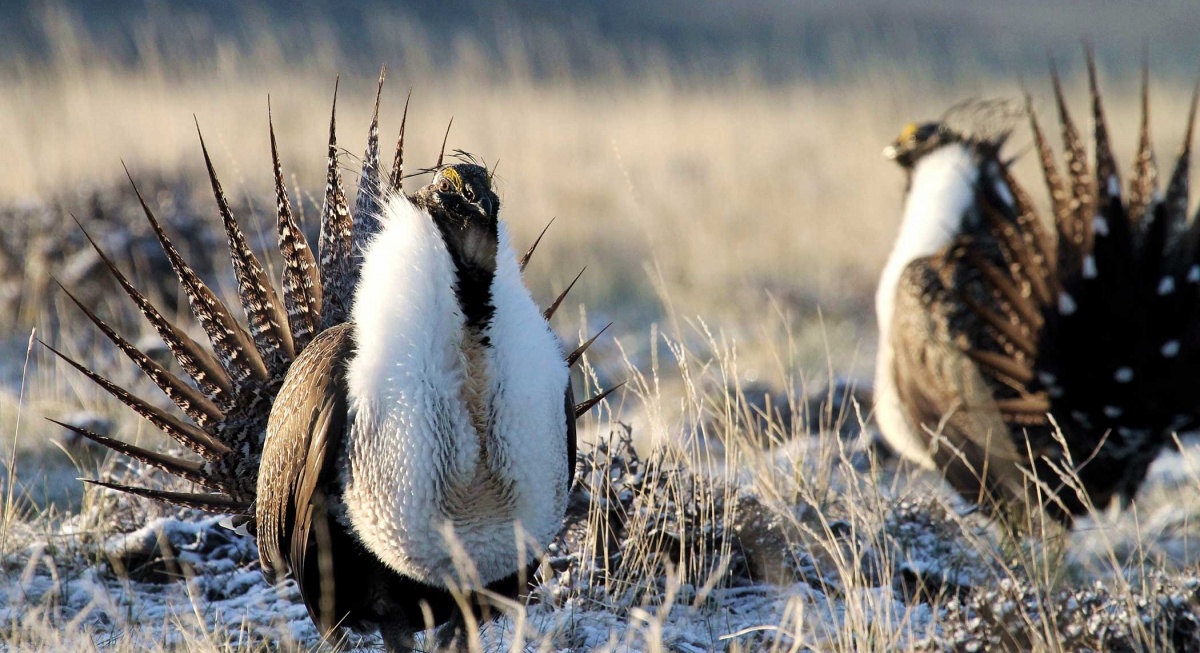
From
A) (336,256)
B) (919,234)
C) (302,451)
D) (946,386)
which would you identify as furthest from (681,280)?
(302,451)

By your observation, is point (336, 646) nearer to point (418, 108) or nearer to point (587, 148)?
point (587, 148)

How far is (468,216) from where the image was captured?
74.9 inches

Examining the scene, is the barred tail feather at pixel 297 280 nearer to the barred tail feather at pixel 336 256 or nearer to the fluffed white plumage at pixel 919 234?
the barred tail feather at pixel 336 256

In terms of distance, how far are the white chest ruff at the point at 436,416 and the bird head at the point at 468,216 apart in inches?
1.0

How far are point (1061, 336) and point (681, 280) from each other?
3620mm

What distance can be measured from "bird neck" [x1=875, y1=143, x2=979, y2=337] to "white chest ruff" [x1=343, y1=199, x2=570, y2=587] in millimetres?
2081

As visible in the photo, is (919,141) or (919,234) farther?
(919,141)

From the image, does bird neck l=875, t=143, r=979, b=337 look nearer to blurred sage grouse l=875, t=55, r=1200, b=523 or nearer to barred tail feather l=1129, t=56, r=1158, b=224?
blurred sage grouse l=875, t=55, r=1200, b=523

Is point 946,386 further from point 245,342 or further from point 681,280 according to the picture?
point 681,280

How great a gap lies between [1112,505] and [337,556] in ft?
7.94

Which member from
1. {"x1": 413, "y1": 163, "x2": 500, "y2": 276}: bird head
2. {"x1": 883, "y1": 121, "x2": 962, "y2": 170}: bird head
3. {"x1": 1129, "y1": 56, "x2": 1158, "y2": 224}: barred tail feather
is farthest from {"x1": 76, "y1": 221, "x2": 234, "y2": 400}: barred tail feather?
{"x1": 883, "y1": 121, "x2": 962, "y2": 170}: bird head

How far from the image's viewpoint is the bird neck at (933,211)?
379 cm

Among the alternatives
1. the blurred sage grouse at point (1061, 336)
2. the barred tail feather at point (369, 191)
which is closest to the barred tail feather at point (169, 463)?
the barred tail feather at point (369, 191)

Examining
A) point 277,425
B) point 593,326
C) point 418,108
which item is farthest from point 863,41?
point 277,425
